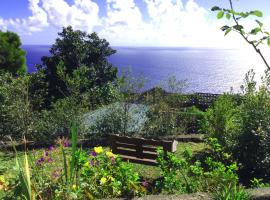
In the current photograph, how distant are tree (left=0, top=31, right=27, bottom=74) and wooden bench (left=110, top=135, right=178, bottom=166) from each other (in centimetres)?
1579

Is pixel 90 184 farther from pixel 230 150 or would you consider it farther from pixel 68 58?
pixel 68 58

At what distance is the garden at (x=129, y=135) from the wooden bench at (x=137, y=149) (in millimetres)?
250

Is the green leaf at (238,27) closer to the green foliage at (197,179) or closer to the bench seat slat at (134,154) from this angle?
the green foliage at (197,179)

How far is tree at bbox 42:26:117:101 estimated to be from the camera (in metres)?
20.8

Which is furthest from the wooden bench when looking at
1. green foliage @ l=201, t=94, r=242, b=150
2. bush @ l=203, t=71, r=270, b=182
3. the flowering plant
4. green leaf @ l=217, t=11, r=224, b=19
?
green leaf @ l=217, t=11, r=224, b=19

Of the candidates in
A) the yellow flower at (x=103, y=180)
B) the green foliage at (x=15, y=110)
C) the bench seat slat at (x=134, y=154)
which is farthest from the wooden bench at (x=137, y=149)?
the green foliage at (x=15, y=110)

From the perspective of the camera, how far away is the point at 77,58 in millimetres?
20969

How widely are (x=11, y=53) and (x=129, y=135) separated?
1384cm

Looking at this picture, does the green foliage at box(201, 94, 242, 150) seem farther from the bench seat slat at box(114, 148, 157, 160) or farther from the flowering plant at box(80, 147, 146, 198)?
the flowering plant at box(80, 147, 146, 198)

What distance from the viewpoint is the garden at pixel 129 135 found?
12.2 ft

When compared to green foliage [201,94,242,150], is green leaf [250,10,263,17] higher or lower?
higher

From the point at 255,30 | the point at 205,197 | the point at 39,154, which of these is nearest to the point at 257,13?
the point at 255,30

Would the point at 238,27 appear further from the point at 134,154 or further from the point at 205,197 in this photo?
the point at 134,154

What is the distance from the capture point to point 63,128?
36.5 feet
